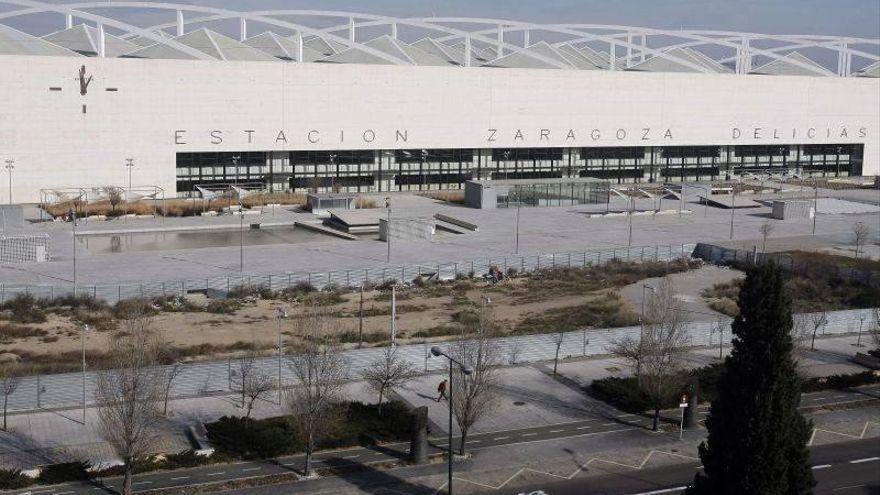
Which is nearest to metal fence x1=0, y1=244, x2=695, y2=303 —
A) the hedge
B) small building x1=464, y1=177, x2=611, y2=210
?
small building x1=464, y1=177, x2=611, y2=210

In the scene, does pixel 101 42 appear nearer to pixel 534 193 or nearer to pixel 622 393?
pixel 534 193

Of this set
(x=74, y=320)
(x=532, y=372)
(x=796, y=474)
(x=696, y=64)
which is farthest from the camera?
(x=696, y=64)

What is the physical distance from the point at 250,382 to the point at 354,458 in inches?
143

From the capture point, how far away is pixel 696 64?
76.5m

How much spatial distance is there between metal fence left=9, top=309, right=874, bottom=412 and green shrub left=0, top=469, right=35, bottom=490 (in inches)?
145

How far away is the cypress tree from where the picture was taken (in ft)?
56.1

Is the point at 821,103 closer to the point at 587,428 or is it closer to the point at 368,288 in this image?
the point at 368,288

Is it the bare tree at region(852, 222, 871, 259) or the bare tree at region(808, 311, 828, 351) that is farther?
the bare tree at region(852, 222, 871, 259)

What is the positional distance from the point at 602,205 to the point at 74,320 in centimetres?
3398

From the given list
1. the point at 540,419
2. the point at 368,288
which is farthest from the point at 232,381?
the point at 368,288

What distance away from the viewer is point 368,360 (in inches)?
1105

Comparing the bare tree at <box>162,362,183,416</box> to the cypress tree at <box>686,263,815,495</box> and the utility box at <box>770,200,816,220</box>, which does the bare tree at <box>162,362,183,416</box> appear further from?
the utility box at <box>770,200,816,220</box>

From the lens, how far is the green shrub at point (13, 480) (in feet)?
66.6

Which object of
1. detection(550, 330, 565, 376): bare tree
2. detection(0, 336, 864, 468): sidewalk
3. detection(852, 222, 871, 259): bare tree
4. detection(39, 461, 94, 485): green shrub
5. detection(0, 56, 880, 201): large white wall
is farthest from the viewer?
detection(0, 56, 880, 201): large white wall
